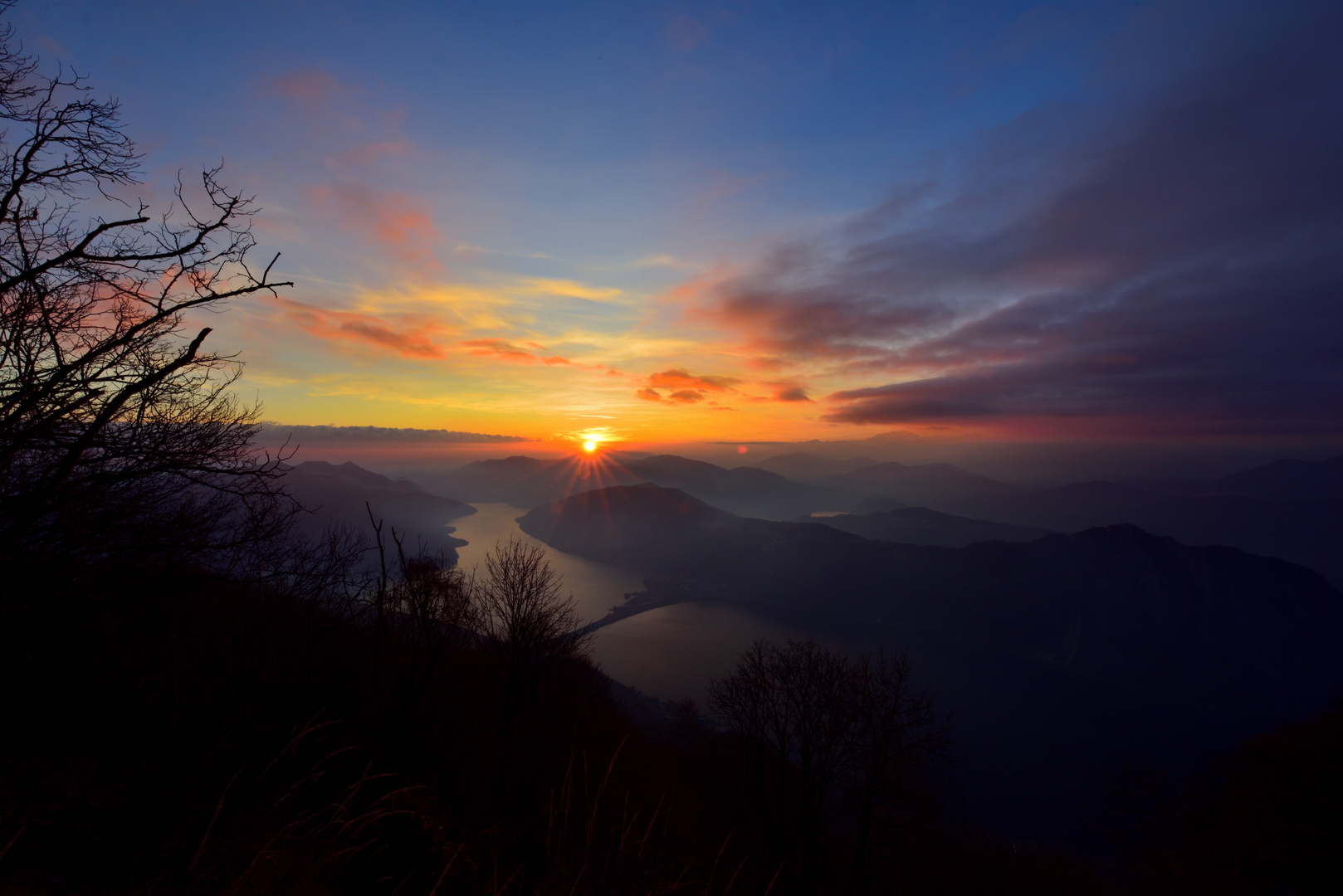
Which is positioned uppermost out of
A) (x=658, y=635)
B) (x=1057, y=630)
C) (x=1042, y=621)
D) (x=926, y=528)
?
(x=658, y=635)

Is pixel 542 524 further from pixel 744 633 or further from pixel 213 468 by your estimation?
pixel 213 468

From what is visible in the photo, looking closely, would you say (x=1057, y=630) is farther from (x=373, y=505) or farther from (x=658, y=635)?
(x=373, y=505)

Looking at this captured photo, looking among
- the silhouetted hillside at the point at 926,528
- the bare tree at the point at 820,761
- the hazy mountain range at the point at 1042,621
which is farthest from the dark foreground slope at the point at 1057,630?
the silhouetted hillside at the point at 926,528

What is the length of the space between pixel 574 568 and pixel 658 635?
34.4 meters

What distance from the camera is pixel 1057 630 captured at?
65.7 metres

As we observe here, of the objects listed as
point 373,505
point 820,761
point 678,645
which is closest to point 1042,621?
point 678,645

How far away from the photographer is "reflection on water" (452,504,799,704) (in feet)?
134

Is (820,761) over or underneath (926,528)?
over

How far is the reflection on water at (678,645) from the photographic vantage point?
132ft

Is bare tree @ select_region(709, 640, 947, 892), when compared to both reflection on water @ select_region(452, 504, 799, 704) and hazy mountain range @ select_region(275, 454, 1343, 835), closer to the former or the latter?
reflection on water @ select_region(452, 504, 799, 704)

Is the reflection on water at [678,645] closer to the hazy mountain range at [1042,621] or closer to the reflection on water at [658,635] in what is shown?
the reflection on water at [658,635]

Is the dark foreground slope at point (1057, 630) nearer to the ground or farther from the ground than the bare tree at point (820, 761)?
nearer to the ground

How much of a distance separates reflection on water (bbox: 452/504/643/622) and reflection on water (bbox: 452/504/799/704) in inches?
5.7

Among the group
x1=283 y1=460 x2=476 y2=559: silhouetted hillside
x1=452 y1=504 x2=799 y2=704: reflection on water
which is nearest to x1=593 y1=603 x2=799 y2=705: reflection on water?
x1=452 y1=504 x2=799 y2=704: reflection on water
